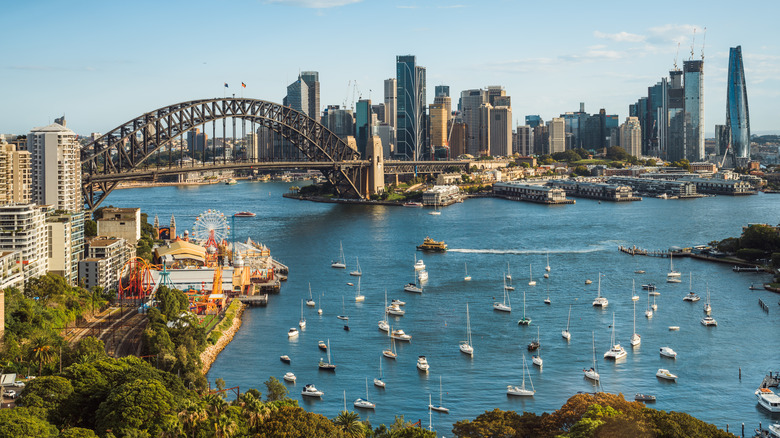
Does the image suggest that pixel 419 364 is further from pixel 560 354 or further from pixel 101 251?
A: pixel 101 251

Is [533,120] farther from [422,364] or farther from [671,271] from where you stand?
[422,364]

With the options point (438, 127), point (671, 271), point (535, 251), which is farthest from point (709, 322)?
point (438, 127)

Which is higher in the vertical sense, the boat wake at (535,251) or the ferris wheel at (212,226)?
the ferris wheel at (212,226)

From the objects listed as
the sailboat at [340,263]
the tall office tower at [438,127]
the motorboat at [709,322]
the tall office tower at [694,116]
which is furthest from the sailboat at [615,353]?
the tall office tower at [438,127]

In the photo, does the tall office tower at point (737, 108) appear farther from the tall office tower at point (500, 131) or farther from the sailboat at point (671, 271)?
the sailboat at point (671, 271)

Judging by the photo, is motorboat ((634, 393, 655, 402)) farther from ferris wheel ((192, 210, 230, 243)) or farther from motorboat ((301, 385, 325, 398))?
ferris wheel ((192, 210, 230, 243))

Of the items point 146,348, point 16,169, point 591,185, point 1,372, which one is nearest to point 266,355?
point 146,348
